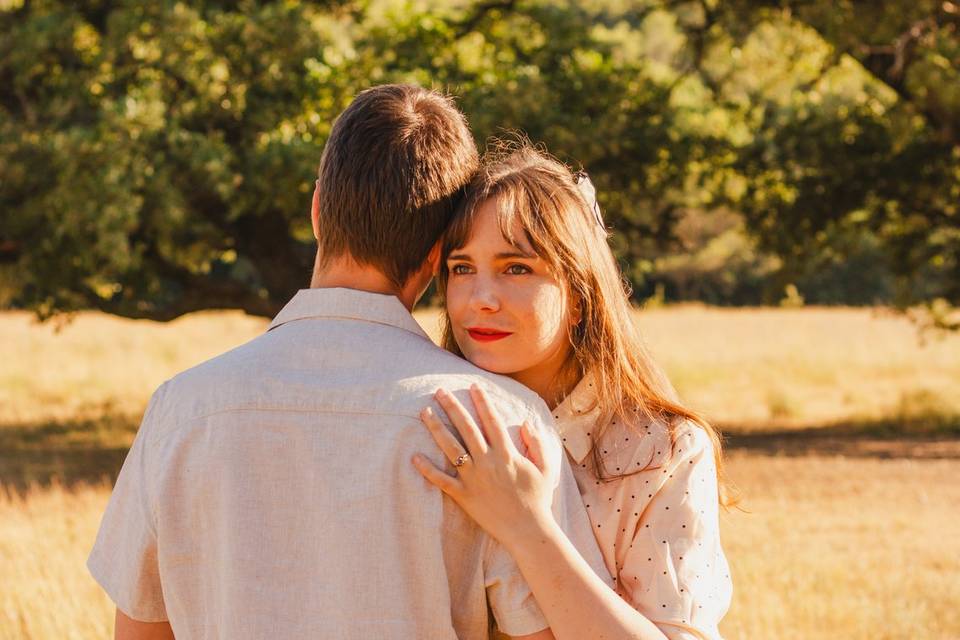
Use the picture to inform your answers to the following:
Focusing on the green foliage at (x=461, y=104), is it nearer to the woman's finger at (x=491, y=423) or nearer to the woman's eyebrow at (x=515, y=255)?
the woman's eyebrow at (x=515, y=255)

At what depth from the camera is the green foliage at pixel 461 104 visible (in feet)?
36.0

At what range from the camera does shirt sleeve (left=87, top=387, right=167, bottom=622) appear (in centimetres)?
201

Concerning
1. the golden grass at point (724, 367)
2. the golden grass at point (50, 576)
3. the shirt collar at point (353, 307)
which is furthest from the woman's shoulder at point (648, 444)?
the golden grass at point (724, 367)

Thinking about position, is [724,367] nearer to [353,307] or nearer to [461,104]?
[461,104]

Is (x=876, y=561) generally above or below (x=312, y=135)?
below

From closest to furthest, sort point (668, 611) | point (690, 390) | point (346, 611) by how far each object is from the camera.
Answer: point (346, 611), point (668, 611), point (690, 390)

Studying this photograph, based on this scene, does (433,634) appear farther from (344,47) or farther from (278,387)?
(344,47)

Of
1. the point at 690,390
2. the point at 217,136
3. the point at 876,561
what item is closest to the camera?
the point at 876,561

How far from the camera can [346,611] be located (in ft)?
6.21

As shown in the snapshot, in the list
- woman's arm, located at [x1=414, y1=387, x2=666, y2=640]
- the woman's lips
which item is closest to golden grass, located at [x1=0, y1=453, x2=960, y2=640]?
the woman's lips

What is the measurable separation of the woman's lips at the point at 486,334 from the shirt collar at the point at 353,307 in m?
0.41

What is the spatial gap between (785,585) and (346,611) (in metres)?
4.75

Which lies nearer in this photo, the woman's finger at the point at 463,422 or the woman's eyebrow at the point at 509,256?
the woman's finger at the point at 463,422

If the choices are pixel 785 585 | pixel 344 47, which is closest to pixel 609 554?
pixel 785 585
